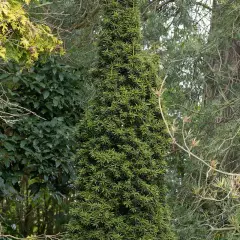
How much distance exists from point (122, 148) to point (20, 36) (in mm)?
1254

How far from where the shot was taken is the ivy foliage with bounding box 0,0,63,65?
12.4 feet

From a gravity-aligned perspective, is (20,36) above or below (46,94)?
above

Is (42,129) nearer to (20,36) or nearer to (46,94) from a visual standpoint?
(46,94)

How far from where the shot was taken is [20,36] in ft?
13.4

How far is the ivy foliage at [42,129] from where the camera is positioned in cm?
530

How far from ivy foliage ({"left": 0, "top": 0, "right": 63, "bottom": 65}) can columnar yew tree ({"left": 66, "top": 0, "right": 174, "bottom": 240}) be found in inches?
19.9

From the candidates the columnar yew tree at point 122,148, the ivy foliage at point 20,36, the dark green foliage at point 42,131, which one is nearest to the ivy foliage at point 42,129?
the dark green foliage at point 42,131

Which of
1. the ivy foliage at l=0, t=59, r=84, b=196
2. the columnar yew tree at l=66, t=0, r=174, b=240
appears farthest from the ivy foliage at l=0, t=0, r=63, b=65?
the ivy foliage at l=0, t=59, r=84, b=196

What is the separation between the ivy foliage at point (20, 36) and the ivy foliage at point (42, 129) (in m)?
1.02

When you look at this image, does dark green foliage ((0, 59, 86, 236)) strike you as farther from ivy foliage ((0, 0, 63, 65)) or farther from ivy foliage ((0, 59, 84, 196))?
ivy foliage ((0, 0, 63, 65))

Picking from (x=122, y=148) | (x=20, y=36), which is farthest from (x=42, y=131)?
(x=122, y=148)

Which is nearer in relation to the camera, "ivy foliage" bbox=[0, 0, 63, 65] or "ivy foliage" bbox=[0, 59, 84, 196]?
"ivy foliage" bbox=[0, 0, 63, 65]

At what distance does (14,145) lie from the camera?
532cm

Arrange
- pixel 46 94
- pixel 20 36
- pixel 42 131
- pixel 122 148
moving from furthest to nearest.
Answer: pixel 46 94 → pixel 42 131 → pixel 20 36 → pixel 122 148
